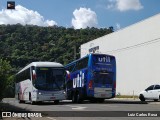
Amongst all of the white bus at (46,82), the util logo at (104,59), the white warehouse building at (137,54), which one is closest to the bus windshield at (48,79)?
the white bus at (46,82)

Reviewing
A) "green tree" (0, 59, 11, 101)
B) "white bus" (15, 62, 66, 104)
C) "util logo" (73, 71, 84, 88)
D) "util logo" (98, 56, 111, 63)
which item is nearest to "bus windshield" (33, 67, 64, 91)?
"white bus" (15, 62, 66, 104)

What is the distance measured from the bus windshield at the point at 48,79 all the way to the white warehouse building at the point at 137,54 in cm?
1939

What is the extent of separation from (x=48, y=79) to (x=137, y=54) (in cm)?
2521

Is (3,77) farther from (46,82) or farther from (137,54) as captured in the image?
(137,54)

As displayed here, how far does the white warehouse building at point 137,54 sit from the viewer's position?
47.9 meters

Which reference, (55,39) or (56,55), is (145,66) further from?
(55,39)

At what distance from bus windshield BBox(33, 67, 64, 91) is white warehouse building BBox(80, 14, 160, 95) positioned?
1939cm

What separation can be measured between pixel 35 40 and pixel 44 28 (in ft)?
30.2

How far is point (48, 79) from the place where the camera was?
29891 mm

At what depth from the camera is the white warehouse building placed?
47906mm

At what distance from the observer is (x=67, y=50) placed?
93.7m

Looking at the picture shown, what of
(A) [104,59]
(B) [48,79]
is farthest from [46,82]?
(A) [104,59]

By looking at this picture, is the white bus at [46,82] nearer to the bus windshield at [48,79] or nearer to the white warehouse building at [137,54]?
the bus windshield at [48,79]

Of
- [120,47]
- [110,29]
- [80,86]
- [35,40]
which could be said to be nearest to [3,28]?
[35,40]
